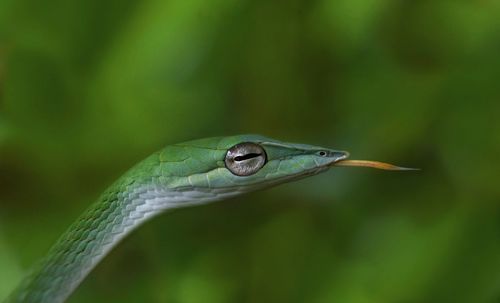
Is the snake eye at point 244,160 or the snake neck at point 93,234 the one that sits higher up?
the snake eye at point 244,160

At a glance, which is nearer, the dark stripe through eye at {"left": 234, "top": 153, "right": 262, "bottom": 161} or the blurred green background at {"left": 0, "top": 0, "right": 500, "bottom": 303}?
the dark stripe through eye at {"left": 234, "top": 153, "right": 262, "bottom": 161}

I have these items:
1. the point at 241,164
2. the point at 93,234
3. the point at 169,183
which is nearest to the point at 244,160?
the point at 241,164

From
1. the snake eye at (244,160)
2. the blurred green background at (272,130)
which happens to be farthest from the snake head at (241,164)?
the blurred green background at (272,130)

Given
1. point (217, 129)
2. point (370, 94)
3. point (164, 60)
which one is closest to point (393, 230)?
point (370, 94)

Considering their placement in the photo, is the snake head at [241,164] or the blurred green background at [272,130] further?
the blurred green background at [272,130]

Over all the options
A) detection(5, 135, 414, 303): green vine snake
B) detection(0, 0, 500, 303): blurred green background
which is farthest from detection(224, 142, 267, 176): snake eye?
detection(0, 0, 500, 303): blurred green background

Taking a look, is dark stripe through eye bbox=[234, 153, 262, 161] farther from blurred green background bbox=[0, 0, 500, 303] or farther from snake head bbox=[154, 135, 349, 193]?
blurred green background bbox=[0, 0, 500, 303]

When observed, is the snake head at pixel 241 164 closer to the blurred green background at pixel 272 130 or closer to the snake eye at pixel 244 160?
the snake eye at pixel 244 160

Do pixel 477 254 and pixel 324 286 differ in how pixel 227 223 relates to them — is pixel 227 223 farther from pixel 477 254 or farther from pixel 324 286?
pixel 477 254
